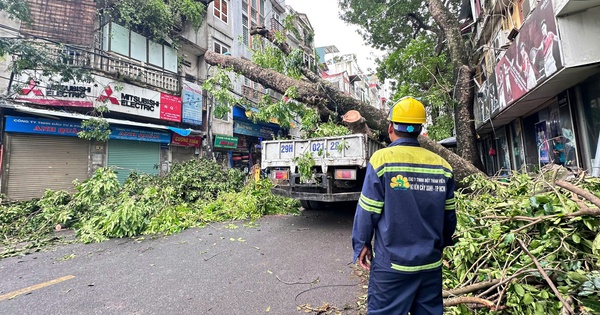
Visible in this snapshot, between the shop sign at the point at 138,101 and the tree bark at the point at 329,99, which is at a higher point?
the shop sign at the point at 138,101

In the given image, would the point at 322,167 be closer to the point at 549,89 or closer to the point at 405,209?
the point at 405,209

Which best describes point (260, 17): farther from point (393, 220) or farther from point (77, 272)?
point (393, 220)

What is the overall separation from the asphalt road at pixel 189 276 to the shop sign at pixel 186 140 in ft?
26.6

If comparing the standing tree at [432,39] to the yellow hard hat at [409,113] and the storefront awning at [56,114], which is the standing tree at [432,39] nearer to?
the yellow hard hat at [409,113]

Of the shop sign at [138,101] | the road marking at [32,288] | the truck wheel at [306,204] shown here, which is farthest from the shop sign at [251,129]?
the road marking at [32,288]

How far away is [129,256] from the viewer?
13.5ft

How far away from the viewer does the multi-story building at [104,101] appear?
8.19 meters

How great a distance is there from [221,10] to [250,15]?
2993 millimetres

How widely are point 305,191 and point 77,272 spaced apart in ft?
12.4

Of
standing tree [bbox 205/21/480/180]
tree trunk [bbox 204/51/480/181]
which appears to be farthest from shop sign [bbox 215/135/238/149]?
tree trunk [bbox 204/51/480/181]

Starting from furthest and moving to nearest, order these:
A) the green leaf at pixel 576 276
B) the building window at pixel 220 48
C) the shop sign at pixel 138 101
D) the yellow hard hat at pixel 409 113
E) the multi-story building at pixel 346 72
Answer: the multi-story building at pixel 346 72 < the building window at pixel 220 48 < the shop sign at pixel 138 101 < the yellow hard hat at pixel 409 113 < the green leaf at pixel 576 276

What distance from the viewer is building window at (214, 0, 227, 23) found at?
15.1 m

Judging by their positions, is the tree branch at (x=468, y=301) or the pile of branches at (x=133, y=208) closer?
the tree branch at (x=468, y=301)

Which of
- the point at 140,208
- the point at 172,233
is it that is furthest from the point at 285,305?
the point at 140,208
